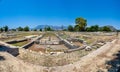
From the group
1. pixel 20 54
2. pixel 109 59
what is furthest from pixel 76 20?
pixel 109 59

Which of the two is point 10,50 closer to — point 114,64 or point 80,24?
point 114,64

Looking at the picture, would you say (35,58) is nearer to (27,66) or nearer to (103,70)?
(27,66)

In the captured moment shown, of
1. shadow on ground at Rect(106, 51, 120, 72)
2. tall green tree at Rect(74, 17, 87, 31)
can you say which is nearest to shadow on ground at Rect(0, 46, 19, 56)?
shadow on ground at Rect(106, 51, 120, 72)

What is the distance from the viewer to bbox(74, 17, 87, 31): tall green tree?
86.6 m

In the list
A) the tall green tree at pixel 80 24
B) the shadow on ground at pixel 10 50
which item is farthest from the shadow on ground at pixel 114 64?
the tall green tree at pixel 80 24

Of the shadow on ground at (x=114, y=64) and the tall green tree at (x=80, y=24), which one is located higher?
the tall green tree at (x=80, y=24)

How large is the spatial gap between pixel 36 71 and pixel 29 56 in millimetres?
9960

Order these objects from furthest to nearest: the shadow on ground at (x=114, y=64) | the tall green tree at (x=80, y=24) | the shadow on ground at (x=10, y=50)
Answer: the tall green tree at (x=80, y=24) → the shadow on ground at (x=10, y=50) → the shadow on ground at (x=114, y=64)

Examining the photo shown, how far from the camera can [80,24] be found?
87125 millimetres

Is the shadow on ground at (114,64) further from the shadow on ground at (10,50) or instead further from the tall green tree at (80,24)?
the tall green tree at (80,24)

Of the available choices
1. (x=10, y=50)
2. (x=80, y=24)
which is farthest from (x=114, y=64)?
(x=80, y=24)

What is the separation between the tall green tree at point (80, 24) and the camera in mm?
86562

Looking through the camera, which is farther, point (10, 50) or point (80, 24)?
point (80, 24)

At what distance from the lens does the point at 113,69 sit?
13195 mm
